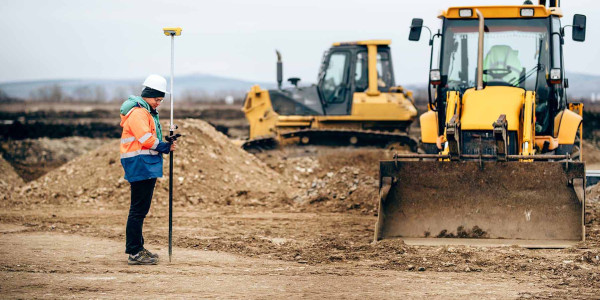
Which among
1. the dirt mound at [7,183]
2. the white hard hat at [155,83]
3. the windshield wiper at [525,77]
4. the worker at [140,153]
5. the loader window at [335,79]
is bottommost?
the dirt mound at [7,183]

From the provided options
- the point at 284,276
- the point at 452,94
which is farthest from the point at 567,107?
the point at 284,276

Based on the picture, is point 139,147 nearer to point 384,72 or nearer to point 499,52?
point 499,52

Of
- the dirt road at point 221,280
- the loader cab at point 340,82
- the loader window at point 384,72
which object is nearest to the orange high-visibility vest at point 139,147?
the dirt road at point 221,280

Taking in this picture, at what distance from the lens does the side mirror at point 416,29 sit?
11.4 meters

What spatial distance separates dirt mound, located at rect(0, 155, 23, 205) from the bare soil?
15 cm

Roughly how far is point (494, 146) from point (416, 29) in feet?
6.49

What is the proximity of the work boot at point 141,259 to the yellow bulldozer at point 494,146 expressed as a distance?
2.61 metres

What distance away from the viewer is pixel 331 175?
53.7 feet

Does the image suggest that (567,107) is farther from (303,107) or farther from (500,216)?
(303,107)

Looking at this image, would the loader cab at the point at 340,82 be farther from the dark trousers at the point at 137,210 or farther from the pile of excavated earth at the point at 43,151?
the dark trousers at the point at 137,210

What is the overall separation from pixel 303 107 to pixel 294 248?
11.2 m

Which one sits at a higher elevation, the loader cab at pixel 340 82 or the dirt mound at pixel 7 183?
the loader cab at pixel 340 82

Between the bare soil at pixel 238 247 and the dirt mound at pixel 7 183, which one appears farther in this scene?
the dirt mound at pixel 7 183

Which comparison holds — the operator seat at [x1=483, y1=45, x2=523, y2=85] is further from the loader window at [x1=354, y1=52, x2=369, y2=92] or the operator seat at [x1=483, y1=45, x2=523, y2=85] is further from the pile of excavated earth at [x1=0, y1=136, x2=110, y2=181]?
the pile of excavated earth at [x1=0, y1=136, x2=110, y2=181]
